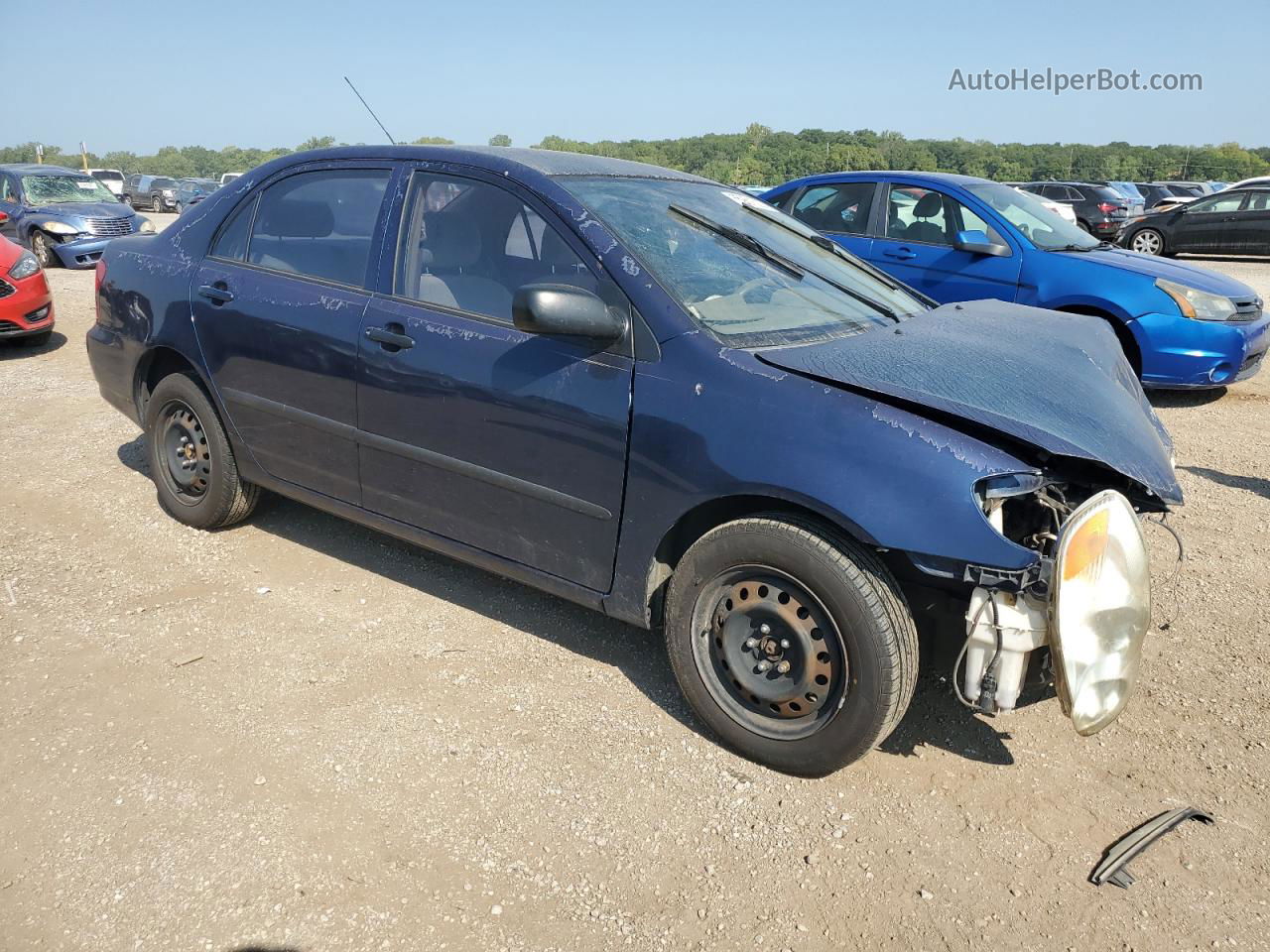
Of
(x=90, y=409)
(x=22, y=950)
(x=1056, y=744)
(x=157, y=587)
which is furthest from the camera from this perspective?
(x=90, y=409)

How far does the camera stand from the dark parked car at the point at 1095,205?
2202cm

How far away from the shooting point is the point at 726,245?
337 cm

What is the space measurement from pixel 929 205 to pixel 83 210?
1324cm

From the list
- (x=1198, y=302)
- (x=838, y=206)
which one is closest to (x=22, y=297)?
(x=838, y=206)

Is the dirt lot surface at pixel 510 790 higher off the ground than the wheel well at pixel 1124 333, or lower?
lower

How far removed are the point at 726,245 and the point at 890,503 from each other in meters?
1.35

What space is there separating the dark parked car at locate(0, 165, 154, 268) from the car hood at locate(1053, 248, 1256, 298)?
42.8 feet

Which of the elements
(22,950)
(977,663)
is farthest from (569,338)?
(22,950)

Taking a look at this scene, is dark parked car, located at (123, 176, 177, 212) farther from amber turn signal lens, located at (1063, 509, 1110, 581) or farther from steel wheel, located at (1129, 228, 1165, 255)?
amber turn signal lens, located at (1063, 509, 1110, 581)

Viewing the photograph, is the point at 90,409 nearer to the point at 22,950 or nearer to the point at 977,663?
the point at 22,950

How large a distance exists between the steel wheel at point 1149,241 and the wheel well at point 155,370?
1875cm

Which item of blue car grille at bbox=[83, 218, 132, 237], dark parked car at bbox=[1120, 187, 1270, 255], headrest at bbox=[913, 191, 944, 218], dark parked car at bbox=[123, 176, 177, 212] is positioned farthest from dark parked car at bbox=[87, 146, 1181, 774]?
dark parked car at bbox=[123, 176, 177, 212]

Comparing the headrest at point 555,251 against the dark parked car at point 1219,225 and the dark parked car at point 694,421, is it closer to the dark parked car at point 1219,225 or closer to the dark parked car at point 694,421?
the dark parked car at point 694,421

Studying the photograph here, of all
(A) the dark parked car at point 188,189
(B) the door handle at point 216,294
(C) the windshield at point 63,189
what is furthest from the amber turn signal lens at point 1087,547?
(A) the dark parked car at point 188,189
